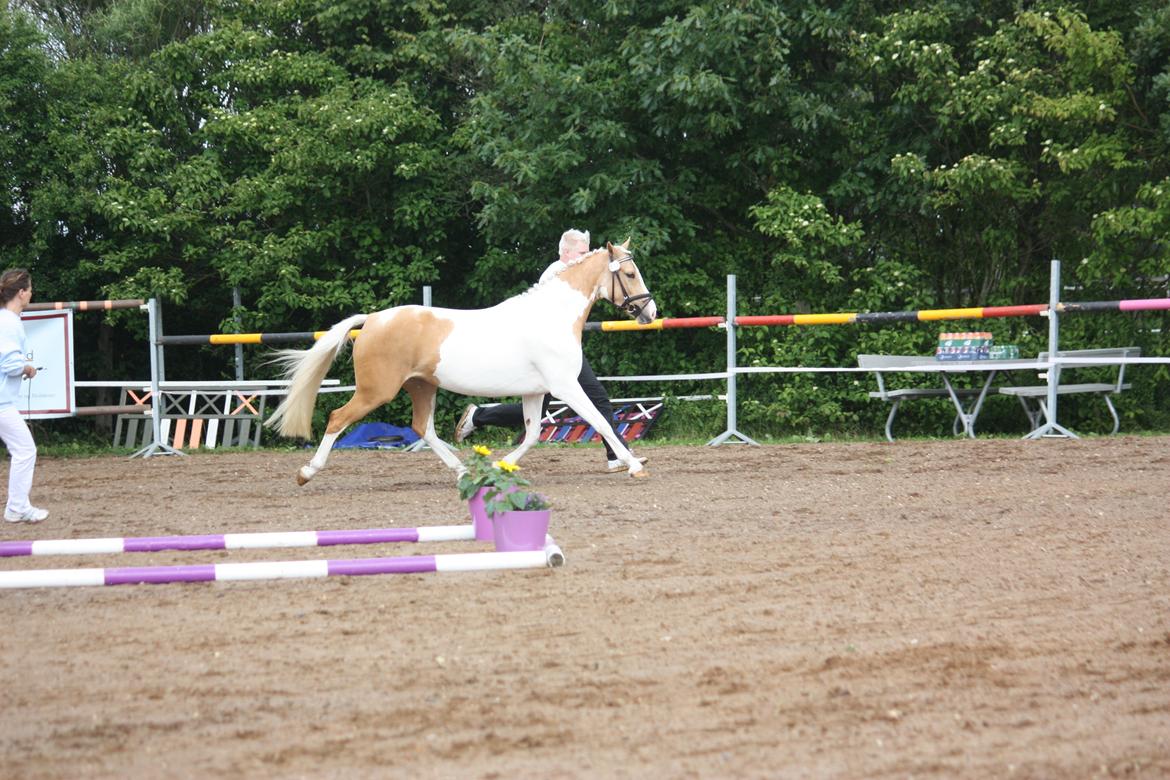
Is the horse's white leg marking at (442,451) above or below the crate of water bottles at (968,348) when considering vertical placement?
below

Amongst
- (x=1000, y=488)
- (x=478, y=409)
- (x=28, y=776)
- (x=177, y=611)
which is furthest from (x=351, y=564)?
(x=478, y=409)

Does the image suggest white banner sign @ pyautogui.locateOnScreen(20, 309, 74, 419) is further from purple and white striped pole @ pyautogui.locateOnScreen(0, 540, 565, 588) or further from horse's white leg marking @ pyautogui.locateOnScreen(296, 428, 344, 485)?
purple and white striped pole @ pyautogui.locateOnScreen(0, 540, 565, 588)

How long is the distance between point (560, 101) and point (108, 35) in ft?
21.8

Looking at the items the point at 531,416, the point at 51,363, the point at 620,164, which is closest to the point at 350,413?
the point at 531,416

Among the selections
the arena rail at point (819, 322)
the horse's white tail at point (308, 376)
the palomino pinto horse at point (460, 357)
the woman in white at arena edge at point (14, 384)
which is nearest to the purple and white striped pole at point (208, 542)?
the woman in white at arena edge at point (14, 384)

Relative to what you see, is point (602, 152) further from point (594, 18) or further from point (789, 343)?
point (789, 343)

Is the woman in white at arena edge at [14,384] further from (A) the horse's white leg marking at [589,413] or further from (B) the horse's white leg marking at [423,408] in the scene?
(A) the horse's white leg marking at [589,413]

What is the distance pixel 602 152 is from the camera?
1490cm

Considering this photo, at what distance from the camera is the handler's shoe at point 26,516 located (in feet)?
27.0

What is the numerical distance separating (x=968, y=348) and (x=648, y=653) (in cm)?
927

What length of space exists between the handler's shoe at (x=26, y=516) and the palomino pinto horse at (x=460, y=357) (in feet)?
6.22

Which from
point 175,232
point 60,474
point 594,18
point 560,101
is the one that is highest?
point 594,18

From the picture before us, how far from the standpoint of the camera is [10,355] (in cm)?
796

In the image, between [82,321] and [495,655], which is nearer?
[495,655]
